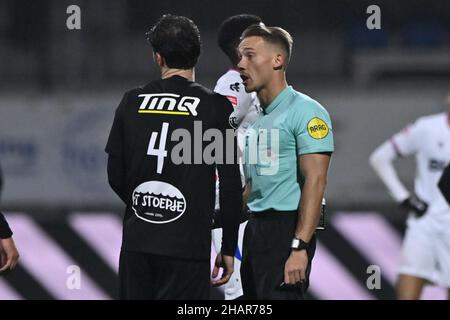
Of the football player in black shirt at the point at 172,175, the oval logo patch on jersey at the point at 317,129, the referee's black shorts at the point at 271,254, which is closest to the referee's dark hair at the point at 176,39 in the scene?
the football player in black shirt at the point at 172,175

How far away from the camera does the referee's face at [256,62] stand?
5031mm

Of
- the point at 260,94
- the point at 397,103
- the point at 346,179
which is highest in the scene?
the point at 260,94

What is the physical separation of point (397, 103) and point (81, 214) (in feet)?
12.7

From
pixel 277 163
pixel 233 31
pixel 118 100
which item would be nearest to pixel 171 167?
pixel 277 163

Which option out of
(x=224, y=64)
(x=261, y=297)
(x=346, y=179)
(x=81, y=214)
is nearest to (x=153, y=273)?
(x=261, y=297)

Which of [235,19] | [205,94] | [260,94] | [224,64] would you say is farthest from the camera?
[224,64]

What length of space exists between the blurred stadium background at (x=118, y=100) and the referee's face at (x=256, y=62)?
15.9ft

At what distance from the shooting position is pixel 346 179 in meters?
12.4

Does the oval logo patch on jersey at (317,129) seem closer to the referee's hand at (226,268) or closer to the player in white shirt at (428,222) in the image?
the referee's hand at (226,268)

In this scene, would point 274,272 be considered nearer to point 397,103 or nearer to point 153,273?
point 153,273

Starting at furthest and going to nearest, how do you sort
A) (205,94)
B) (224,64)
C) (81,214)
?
→ (224,64) < (81,214) < (205,94)

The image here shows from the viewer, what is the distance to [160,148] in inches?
187

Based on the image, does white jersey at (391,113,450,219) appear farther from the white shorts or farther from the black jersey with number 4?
the black jersey with number 4
